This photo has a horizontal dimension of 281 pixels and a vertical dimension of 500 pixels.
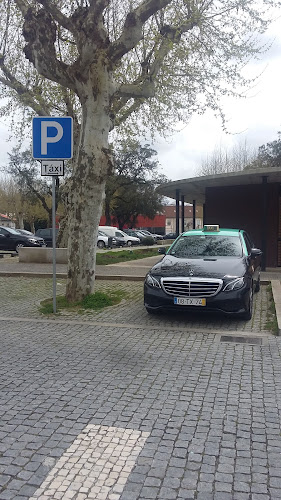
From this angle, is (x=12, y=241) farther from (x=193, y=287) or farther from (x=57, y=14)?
(x=193, y=287)

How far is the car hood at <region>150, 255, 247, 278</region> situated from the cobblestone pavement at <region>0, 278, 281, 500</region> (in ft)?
2.91

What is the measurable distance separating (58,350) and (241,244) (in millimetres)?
4385

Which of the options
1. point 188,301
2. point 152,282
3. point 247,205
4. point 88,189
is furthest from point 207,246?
point 247,205

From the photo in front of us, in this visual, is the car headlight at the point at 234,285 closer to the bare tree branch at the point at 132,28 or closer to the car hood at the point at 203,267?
the car hood at the point at 203,267

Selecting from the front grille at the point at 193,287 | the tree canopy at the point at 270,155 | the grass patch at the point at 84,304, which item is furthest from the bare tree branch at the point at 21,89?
the tree canopy at the point at 270,155

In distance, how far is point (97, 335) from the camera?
6.62m

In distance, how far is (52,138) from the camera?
7.56m

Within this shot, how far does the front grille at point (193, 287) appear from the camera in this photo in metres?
6.98

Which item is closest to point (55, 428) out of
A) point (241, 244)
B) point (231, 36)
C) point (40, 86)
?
point (241, 244)

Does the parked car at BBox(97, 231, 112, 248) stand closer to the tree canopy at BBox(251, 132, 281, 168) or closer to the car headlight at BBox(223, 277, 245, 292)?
the tree canopy at BBox(251, 132, 281, 168)

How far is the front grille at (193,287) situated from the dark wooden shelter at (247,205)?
8.14 metres

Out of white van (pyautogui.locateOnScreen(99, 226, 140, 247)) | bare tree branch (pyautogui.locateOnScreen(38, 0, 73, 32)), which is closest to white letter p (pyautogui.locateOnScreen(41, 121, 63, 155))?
bare tree branch (pyautogui.locateOnScreen(38, 0, 73, 32))

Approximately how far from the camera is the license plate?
6.99 metres

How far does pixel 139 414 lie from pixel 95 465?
884 mm
